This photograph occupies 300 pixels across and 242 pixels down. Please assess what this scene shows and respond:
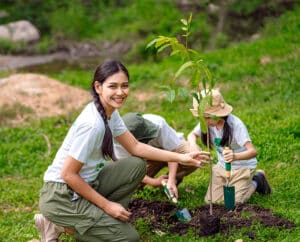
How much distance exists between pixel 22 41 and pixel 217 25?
4.28m

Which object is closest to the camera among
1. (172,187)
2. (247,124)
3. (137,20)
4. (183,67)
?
(183,67)

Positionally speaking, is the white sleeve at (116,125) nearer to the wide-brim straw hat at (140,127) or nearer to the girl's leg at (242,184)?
the wide-brim straw hat at (140,127)

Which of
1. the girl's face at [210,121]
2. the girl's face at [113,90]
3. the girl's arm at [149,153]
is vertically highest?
the girl's face at [113,90]

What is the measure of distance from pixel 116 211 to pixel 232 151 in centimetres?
106

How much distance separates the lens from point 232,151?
521 cm

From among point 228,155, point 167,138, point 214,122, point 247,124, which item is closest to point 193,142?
point 167,138

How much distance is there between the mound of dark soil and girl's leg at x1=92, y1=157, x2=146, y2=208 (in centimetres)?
41

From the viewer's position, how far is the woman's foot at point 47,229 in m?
4.86

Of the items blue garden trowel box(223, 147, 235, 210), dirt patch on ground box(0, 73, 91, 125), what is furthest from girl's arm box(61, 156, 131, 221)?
dirt patch on ground box(0, 73, 91, 125)

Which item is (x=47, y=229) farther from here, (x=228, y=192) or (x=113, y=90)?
(x=228, y=192)

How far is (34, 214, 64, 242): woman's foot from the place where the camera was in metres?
4.86

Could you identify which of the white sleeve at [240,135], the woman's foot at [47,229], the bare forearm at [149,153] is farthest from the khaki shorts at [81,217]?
the white sleeve at [240,135]

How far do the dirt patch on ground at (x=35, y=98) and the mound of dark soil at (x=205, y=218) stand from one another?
4.09 metres

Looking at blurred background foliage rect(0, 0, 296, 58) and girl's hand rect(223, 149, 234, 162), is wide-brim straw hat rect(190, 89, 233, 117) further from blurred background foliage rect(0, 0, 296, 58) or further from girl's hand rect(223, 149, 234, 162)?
blurred background foliage rect(0, 0, 296, 58)
